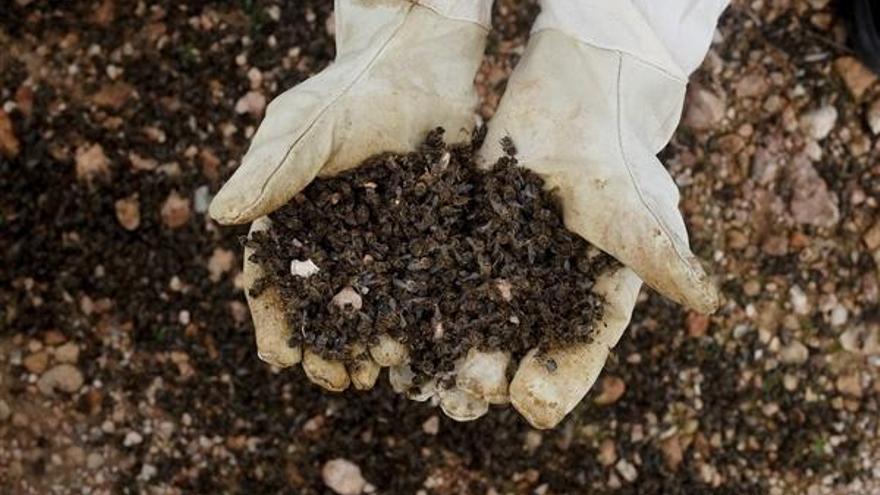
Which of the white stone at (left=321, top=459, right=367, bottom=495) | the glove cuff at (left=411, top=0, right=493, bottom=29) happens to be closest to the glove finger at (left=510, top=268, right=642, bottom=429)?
the glove cuff at (left=411, top=0, right=493, bottom=29)

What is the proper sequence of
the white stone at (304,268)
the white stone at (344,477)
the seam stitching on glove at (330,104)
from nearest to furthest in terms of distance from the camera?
the seam stitching on glove at (330,104)
the white stone at (304,268)
the white stone at (344,477)

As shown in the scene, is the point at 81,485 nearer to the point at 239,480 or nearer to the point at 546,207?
the point at 239,480

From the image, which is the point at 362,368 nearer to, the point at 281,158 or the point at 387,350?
the point at 387,350

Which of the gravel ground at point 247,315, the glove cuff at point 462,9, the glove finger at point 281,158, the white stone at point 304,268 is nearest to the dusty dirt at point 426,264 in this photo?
the white stone at point 304,268

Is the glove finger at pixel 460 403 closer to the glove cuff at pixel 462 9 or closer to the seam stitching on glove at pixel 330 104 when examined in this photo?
Answer: the seam stitching on glove at pixel 330 104

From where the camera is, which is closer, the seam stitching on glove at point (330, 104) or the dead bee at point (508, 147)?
the seam stitching on glove at point (330, 104)

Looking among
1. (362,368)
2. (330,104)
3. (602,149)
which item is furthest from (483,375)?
(330,104)
